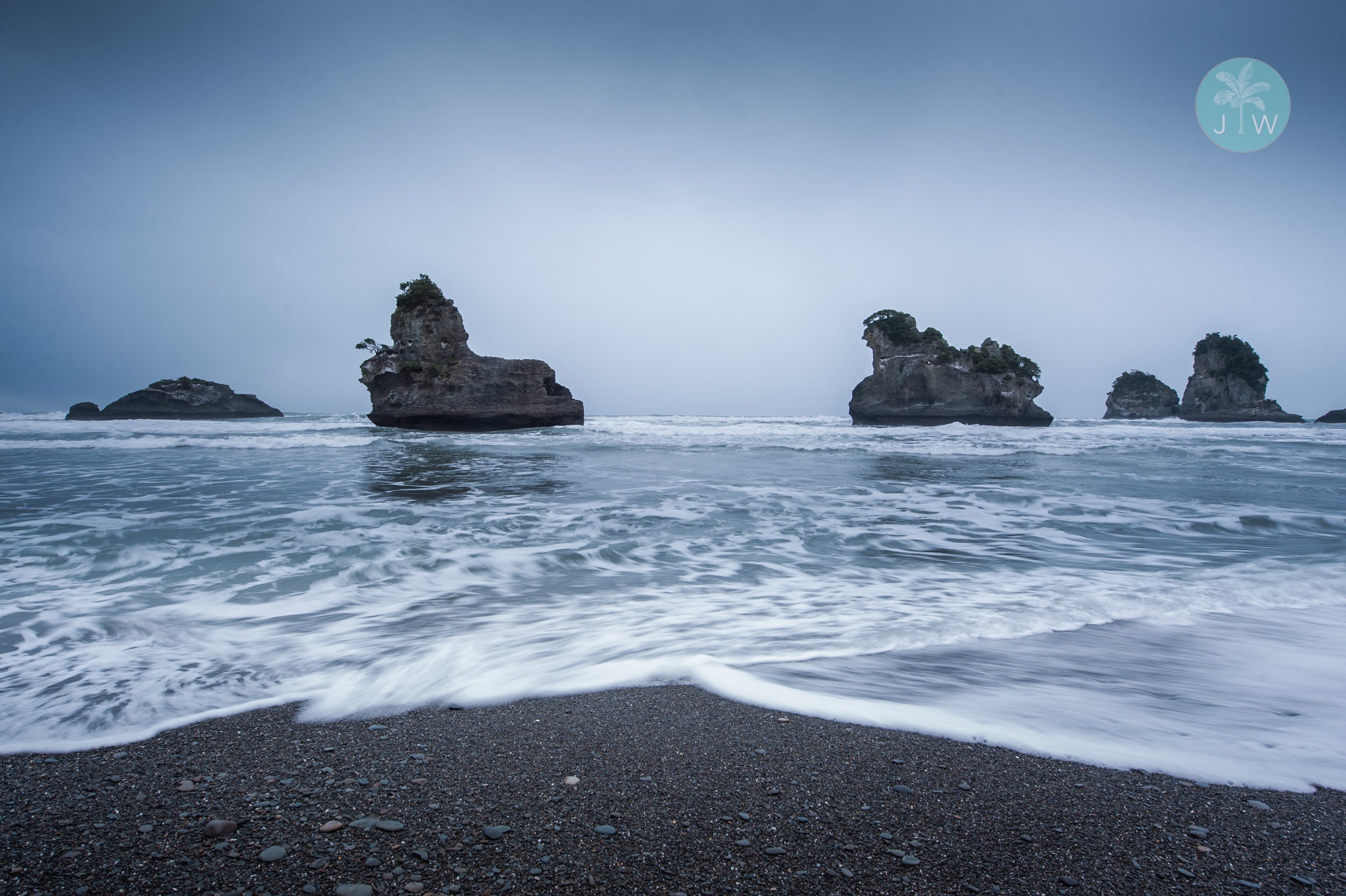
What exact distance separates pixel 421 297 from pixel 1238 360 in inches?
3068

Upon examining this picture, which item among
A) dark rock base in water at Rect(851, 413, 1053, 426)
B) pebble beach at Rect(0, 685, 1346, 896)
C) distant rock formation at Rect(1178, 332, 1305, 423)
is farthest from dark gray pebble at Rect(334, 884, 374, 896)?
distant rock formation at Rect(1178, 332, 1305, 423)

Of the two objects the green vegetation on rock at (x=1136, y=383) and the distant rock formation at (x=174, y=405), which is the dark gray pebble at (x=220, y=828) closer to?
the distant rock formation at (x=174, y=405)

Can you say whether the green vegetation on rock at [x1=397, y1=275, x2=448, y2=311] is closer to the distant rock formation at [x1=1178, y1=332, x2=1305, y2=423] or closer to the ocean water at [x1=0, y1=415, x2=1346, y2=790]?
the ocean water at [x1=0, y1=415, x2=1346, y2=790]

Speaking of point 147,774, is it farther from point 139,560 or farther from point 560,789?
point 139,560

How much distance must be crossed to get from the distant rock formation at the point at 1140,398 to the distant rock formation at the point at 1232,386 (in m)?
6.62

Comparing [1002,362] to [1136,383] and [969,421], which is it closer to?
[969,421]

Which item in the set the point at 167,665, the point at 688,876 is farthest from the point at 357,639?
the point at 688,876

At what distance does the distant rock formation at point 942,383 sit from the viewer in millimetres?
42219

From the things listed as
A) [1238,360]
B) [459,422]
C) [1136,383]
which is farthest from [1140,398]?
[459,422]

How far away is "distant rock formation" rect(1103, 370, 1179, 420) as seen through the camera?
70.1 metres

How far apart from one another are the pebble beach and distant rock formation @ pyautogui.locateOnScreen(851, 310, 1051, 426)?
4480cm

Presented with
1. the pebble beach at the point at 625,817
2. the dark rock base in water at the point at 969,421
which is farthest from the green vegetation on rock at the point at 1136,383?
the pebble beach at the point at 625,817

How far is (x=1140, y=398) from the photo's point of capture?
71938 millimetres

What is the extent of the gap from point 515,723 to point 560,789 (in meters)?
0.56
